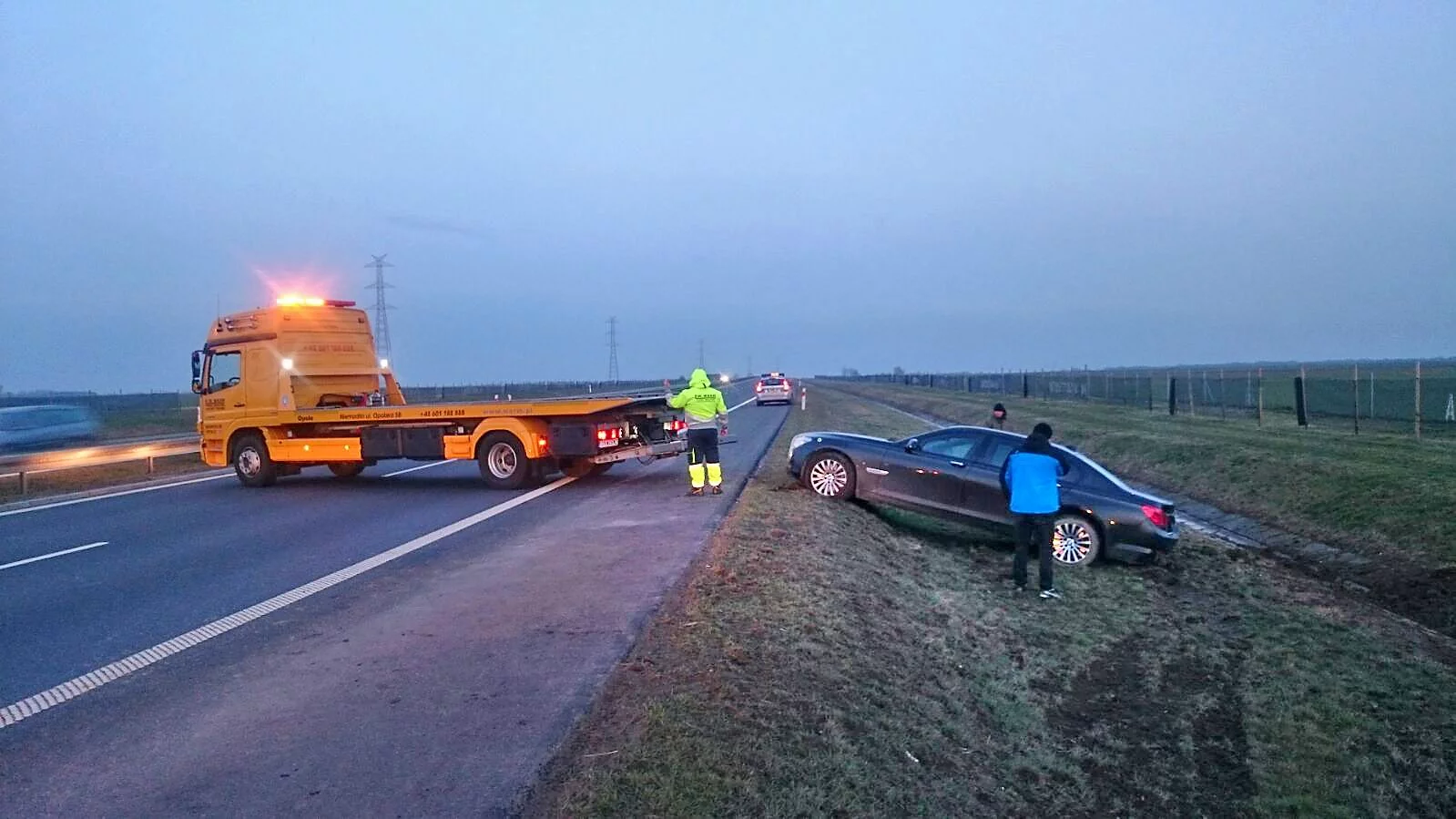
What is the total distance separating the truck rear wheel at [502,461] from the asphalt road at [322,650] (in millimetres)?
2187

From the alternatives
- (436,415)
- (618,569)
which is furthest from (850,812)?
(436,415)

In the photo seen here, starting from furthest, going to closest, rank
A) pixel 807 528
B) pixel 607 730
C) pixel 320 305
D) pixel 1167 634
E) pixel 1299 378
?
pixel 1299 378
pixel 320 305
pixel 807 528
pixel 1167 634
pixel 607 730

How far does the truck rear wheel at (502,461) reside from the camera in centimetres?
1719

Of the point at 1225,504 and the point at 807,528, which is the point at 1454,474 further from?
the point at 807,528

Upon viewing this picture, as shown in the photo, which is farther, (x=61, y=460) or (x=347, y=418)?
(x=61, y=460)


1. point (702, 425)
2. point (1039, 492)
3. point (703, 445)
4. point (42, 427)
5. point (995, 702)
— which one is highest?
point (702, 425)

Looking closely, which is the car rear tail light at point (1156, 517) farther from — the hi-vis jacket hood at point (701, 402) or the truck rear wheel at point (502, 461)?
the truck rear wheel at point (502, 461)

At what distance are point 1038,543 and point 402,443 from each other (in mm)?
11205

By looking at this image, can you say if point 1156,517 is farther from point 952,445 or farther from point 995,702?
point 995,702

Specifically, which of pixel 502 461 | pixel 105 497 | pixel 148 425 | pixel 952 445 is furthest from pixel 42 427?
pixel 952 445

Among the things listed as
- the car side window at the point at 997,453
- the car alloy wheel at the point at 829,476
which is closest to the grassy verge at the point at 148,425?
the car alloy wheel at the point at 829,476

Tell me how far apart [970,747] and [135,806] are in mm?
4294

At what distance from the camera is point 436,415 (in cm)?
1777

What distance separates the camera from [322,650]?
7.47 meters
